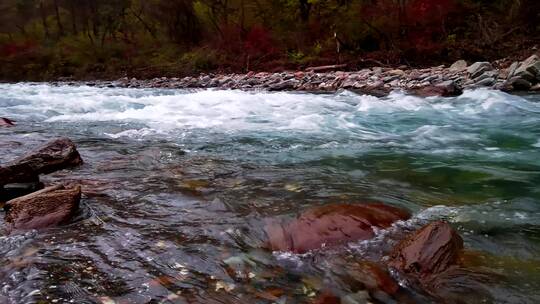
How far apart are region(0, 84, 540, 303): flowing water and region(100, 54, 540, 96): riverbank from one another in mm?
4073

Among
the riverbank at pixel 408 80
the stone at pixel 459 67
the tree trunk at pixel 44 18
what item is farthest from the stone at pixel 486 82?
the tree trunk at pixel 44 18

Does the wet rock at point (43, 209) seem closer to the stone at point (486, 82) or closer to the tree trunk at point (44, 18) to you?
the stone at point (486, 82)

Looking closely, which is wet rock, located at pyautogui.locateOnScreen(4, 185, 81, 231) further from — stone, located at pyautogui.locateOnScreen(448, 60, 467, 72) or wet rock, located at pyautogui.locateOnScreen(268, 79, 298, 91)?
stone, located at pyautogui.locateOnScreen(448, 60, 467, 72)

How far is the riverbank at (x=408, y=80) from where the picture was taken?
13.0m

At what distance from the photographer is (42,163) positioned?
17.5 ft

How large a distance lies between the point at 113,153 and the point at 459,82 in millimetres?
10967

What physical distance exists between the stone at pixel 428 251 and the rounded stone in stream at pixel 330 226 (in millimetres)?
419

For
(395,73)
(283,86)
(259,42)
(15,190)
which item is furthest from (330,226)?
(259,42)

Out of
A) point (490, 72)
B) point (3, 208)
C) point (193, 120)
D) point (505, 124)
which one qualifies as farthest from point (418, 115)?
point (3, 208)

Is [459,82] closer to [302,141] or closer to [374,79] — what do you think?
[374,79]

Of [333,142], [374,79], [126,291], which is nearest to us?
[126,291]

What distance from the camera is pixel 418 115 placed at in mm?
9773

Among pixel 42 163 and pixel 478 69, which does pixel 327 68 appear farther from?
pixel 42 163

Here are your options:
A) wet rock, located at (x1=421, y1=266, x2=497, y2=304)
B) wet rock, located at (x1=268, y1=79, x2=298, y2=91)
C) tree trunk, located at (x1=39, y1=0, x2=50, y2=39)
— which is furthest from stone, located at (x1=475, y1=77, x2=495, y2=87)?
tree trunk, located at (x1=39, y1=0, x2=50, y2=39)
